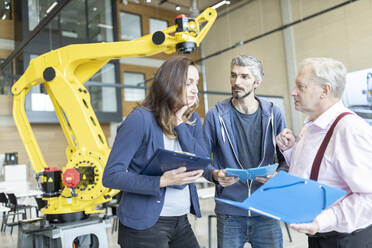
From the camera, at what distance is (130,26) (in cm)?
1464

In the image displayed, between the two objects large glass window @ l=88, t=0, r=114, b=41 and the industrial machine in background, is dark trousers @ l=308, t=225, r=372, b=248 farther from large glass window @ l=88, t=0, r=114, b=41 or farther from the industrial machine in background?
large glass window @ l=88, t=0, r=114, b=41

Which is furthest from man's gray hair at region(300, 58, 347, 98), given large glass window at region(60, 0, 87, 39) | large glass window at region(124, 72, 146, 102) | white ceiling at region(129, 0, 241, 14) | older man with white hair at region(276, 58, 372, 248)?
large glass window at region(124, 72, 146, 102)

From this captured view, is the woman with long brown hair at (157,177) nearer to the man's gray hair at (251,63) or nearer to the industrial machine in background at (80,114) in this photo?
the man's gray hair at (251,63)

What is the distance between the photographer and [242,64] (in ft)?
7.27

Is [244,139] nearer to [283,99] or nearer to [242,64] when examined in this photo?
[242,64]

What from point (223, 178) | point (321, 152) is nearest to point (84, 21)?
point (223, 178)

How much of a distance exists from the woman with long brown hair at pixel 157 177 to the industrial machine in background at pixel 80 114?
1753 millimetres

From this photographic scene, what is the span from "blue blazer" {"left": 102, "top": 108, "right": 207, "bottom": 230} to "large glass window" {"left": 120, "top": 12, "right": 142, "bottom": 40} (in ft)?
43.5

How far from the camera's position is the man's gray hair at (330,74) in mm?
1430

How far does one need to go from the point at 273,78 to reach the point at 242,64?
11649 millimetres

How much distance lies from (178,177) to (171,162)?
8cm

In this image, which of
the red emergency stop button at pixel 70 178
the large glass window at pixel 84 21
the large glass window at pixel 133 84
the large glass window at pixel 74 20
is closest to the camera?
the red emergency stop button at pixel 70 178

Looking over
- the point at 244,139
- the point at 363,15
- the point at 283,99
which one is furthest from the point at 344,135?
the point at 283,99

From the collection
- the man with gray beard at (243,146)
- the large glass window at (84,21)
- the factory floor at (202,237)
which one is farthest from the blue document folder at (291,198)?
the large glass window at (84,21)
